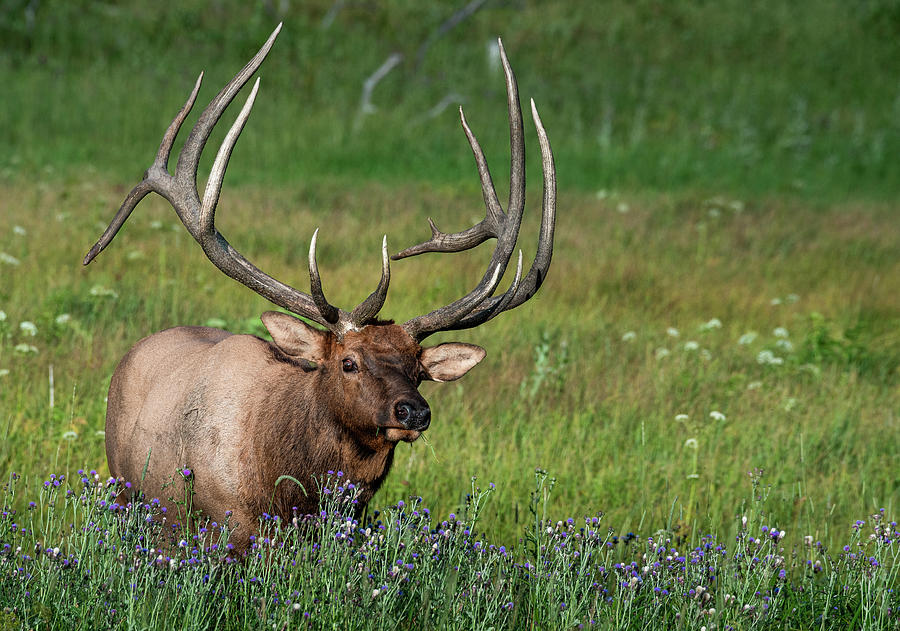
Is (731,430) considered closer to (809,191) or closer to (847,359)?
(847,359)

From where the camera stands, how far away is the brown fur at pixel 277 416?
4289 millimetres

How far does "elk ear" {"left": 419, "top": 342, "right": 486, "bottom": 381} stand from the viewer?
465cm

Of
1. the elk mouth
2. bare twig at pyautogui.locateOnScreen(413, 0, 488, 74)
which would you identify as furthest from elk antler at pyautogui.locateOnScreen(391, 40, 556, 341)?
bare twig at pyautogui.locateOnScreen(413, 0, 488, 74)

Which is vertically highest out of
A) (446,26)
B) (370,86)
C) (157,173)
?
(446,26)

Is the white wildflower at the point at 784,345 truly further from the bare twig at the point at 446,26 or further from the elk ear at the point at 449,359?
the bare twig at the point at 446,26

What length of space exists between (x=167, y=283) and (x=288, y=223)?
3.06 metres

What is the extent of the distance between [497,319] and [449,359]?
393cm

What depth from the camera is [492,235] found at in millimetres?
4953

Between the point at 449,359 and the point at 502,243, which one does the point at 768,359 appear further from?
the point at 449,359

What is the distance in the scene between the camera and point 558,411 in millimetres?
6426

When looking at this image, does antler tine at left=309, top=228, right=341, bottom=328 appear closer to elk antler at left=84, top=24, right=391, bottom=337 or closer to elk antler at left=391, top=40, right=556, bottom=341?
elk antler at left=84, top=24, right=391, bottom=337

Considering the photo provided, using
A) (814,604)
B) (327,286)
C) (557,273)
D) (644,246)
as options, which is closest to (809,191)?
(644,246)

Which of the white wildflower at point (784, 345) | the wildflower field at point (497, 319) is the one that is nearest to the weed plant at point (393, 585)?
the wildflower field at point (497, 319)

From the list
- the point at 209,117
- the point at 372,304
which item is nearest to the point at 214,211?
the point at 209,117
